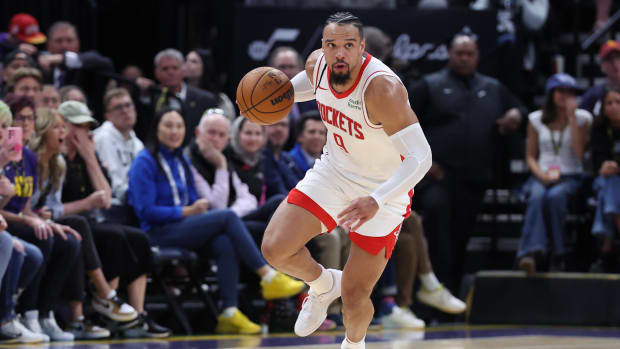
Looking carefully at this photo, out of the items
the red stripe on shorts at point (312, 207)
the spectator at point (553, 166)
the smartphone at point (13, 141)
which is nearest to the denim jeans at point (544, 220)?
the spectator at point (553, 166)

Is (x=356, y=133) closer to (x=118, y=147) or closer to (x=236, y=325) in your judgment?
(x=236, y=325)

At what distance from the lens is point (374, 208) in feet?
17.3

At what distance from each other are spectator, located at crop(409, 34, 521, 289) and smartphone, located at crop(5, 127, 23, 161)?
13.4 ft

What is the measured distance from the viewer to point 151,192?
25.8 ft

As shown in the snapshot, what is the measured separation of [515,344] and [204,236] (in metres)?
2.45

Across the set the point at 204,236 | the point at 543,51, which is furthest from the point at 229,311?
the point at 543,51

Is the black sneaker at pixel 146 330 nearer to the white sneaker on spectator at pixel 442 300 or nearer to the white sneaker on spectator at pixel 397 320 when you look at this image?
the white sneaker on spectator at pixel 397 320

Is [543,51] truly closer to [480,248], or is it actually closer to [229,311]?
[480,248]

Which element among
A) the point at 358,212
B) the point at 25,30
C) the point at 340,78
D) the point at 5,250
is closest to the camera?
the point at 358,212

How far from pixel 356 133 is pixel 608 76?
5.34 metres

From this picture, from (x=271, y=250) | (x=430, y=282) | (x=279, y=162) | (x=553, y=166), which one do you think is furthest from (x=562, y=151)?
(x=271, y=250)

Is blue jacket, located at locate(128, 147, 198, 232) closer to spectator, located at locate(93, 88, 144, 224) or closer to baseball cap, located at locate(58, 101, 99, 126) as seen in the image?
spectator, located at locate(93, 88, 144, 224)

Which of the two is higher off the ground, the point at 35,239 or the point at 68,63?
the point at 68,63

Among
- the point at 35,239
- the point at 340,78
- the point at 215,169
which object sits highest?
the point at 340,78
